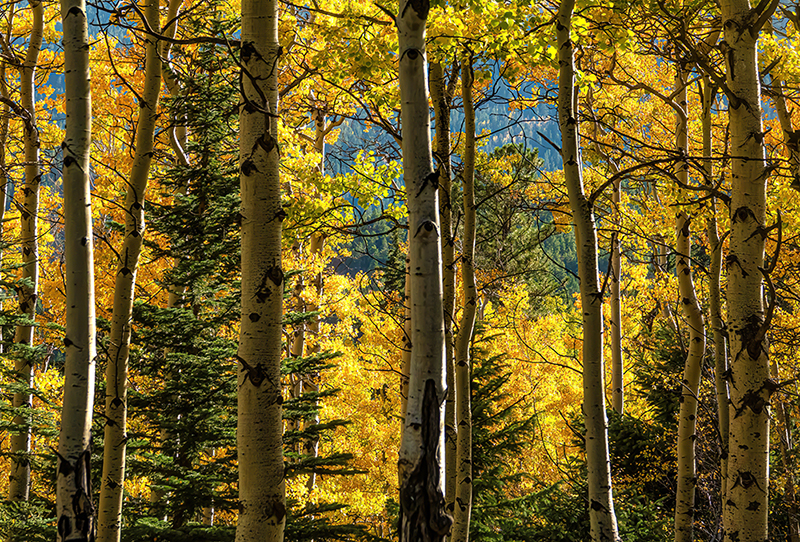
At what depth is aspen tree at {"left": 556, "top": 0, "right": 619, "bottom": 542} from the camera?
115 inches

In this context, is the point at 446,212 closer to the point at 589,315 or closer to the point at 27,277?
the point at 589,315

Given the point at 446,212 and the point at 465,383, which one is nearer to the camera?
the point at 446,212

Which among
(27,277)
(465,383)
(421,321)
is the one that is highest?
(27,277)

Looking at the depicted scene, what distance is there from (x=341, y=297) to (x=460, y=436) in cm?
663

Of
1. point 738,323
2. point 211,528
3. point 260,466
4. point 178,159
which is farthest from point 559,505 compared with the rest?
point 178,159

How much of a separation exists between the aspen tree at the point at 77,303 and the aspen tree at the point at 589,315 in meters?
2.55

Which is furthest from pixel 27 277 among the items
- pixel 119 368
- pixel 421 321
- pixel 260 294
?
pixel 421 321

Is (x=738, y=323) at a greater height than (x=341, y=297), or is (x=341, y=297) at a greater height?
(x=341, y=297)

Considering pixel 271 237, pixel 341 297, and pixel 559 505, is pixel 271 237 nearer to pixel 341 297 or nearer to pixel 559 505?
pixel 559 505

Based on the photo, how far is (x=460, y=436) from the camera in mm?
4875

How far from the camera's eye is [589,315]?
3.09 meters

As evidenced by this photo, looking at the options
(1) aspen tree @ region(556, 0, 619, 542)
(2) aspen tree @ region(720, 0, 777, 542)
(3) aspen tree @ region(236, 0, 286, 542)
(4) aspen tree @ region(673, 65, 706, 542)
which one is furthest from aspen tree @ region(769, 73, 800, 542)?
(3) aspen tree @ region(236, 0, 286, 542)

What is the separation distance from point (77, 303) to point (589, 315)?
2.68 meters

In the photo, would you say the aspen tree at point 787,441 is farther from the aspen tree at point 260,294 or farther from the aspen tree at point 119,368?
the aspen tree at point 119,368
